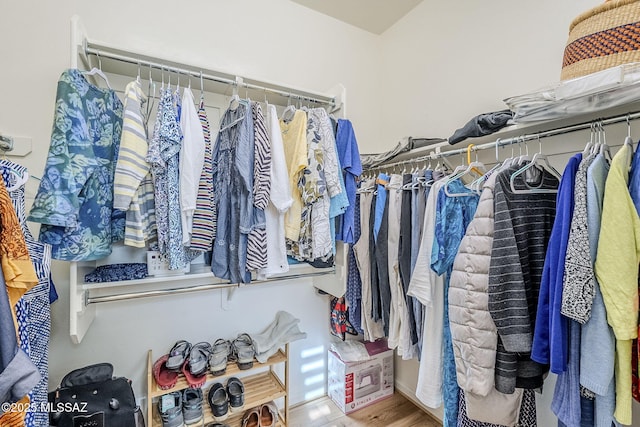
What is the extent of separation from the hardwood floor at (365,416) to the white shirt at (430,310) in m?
0.79

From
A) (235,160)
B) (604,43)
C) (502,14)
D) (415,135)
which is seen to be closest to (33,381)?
(235,160)

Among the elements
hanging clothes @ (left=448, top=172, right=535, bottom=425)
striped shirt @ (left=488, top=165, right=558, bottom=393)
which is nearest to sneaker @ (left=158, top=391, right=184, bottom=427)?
hanging clothes @ (left=448, top=172, right=535, bottom=425)

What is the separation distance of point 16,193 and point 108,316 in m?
0.84

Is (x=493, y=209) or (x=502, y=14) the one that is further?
(x=502, y=14)

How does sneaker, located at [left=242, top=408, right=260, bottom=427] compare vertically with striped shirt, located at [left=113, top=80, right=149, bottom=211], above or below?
below

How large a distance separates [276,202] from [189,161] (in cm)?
39

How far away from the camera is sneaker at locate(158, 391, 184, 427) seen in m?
1.33

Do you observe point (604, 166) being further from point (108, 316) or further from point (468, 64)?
point (108, 316)

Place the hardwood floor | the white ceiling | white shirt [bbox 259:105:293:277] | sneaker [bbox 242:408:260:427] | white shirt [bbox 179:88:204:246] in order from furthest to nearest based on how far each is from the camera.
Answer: the white ceiling
the hardwood floor
sneaker [bbox 242:408:260:427]
white shirt [bbox 259:105:293:277]
white shirt [bbox 179:88:204:246]

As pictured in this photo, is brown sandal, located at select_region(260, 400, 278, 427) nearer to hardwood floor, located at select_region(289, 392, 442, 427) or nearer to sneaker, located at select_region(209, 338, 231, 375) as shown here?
hardwood floor, located at select_region(289, 392, 442, 427)

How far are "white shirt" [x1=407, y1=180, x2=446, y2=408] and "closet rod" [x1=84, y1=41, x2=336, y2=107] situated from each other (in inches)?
33.5

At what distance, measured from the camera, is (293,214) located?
133 cm

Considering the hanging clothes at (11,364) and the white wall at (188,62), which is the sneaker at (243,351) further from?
the hanging clothes at (11,364)

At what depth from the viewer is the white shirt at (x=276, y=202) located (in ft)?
3.99
